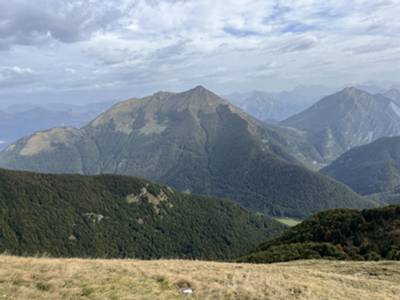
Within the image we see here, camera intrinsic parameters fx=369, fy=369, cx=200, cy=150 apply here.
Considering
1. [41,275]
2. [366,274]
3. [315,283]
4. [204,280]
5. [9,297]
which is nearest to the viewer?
[9,297]

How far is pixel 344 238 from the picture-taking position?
8769cm

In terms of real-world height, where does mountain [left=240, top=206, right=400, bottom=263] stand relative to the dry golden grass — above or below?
below

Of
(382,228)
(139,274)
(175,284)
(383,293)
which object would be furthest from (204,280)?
(382,228)

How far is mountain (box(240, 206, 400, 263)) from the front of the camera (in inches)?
2677

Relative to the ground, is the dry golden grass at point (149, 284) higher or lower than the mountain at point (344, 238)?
higher

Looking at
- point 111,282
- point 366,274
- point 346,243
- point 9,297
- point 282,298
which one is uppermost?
point 9,297

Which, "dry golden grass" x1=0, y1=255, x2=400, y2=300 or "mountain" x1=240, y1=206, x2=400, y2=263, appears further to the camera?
"mountain" x1=240, y1=206, x2=400, y2=263

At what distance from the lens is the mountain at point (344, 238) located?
6800 centimetres

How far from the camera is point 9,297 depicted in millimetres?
20688

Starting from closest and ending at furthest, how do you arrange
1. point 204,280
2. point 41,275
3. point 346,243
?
point 41,275 → point 204,280 → point 346,243

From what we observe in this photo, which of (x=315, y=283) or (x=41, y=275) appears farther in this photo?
(x=315, y=283)

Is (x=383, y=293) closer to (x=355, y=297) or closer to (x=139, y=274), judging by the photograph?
(x=355, y=297)

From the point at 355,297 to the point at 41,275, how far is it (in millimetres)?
23636

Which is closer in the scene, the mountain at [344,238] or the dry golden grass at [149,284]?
the dry golden grass at [149,284]
